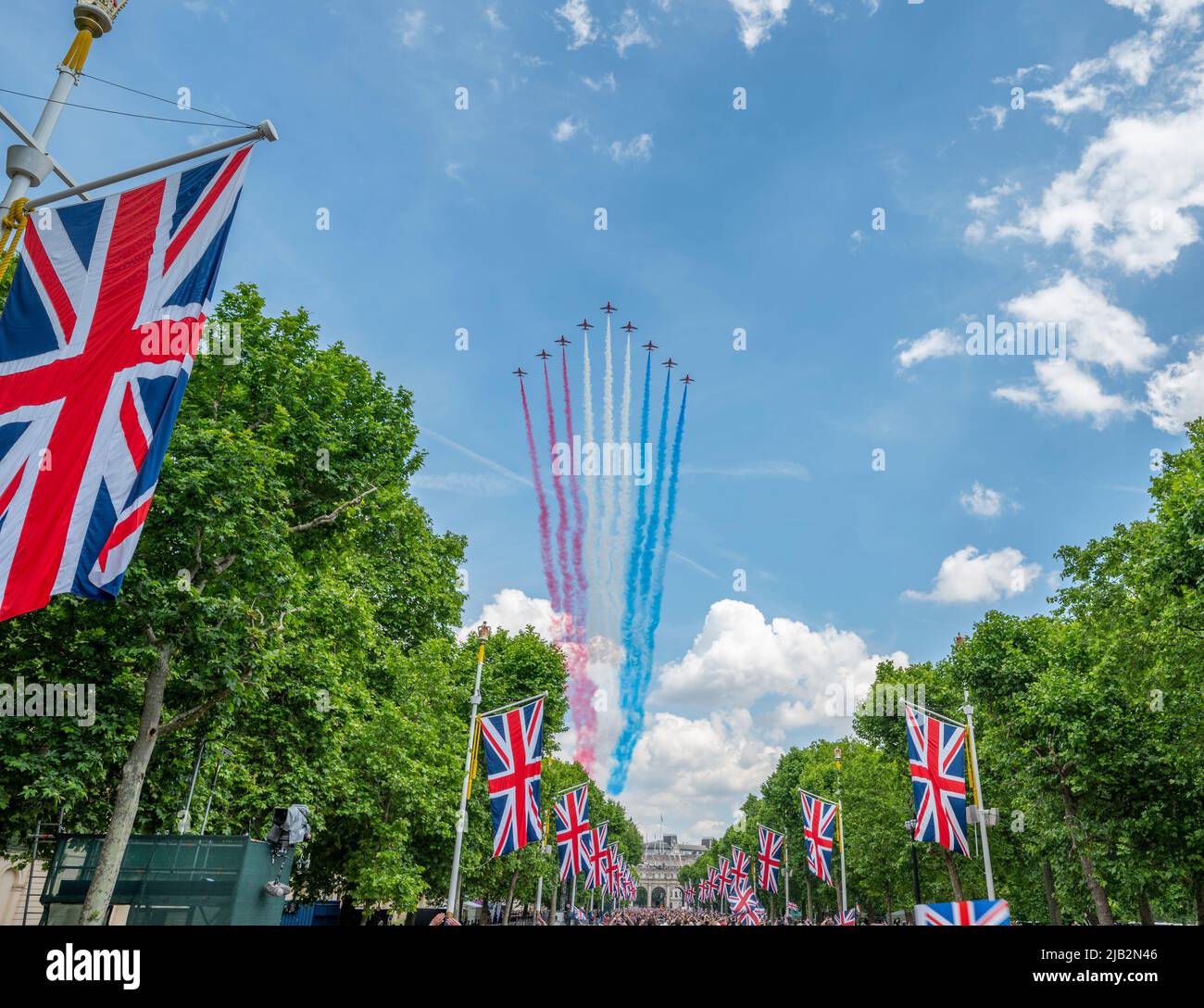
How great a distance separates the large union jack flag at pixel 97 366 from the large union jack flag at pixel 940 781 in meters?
24.3

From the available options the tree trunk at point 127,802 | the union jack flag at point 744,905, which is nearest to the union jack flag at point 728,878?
the union jack flag at point 744,905

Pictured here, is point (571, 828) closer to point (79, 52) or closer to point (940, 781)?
point (940, 781)

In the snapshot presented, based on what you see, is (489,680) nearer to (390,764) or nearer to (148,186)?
(390,764)

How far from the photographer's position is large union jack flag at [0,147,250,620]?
31.9 ft

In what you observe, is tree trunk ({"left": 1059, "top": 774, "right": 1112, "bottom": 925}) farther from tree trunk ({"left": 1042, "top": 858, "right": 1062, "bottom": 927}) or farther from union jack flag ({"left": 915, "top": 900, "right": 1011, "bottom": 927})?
union jack flag ({"left": 915, "top": 900, "right": 1011, "bottom": 927})

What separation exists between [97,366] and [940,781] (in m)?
25.9

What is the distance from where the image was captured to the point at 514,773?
23891 millimetres

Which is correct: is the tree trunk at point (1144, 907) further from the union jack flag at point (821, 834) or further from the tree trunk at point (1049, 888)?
the union jack flag at point (821, 834)

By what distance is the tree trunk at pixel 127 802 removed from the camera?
52.8 feet

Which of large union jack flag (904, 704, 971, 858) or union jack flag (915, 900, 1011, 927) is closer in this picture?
union jack flag (915, 900, 1011, 927)

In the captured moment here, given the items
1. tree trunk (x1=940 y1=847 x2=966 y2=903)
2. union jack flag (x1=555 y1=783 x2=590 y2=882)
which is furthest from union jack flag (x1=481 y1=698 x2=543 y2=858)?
tree trunk (x1=940 y1=847 x2=966 y2=903)

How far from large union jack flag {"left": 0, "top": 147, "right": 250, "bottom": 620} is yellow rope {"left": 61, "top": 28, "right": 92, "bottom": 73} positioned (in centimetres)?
239

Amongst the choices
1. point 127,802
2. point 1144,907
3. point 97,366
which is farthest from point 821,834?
point 97,366
